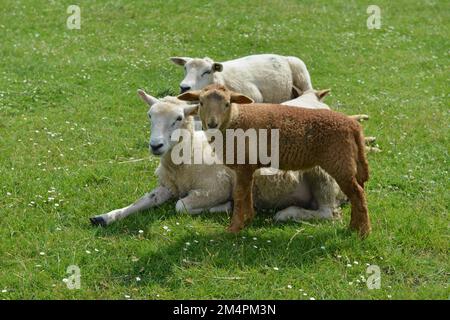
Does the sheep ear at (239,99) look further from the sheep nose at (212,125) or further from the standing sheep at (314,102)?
the standing sheep at (314,102)

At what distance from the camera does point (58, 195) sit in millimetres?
7754

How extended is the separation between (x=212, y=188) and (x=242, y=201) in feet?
2.56

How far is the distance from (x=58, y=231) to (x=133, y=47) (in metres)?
9.54

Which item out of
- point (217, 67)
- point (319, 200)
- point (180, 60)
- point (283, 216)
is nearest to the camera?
point (283, 216)

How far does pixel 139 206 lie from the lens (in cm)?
743

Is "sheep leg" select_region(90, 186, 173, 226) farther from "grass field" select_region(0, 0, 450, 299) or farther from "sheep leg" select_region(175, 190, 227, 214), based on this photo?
"sheep leg" select_region(175, 190, 227, 214)

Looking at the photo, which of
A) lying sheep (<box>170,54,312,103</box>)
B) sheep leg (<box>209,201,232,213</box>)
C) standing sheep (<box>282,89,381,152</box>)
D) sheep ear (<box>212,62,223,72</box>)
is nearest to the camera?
sheep leg (<box>209,201,232,213</box>)

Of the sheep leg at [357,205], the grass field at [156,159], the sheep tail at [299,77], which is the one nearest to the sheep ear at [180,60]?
A: the grass field at [156,159]

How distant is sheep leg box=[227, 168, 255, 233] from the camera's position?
6758 mm

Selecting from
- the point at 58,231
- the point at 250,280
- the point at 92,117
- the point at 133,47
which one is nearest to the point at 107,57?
the point at 133,47

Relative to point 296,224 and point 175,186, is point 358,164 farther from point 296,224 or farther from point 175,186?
point 175,186

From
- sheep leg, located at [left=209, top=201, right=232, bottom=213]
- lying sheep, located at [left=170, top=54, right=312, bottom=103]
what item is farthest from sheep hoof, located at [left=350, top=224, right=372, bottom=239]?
lying sheep, located at [left=170, top=54, right=312, bottom=103]

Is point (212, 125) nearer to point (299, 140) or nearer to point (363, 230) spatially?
point (299, 140)

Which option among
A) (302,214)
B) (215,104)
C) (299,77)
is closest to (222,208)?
(302,214)
